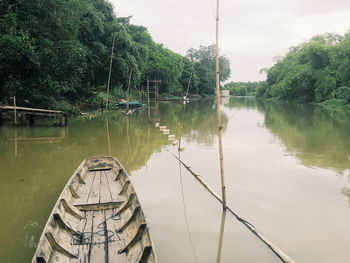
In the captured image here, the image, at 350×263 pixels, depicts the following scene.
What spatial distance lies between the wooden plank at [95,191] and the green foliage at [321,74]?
36.2m

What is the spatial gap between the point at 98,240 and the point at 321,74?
153 feet

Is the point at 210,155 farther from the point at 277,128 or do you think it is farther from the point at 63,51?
the point at 63,51

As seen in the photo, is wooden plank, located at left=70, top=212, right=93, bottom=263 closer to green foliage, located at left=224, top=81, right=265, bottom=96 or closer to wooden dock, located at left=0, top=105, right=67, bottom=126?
wooden dock, located at left=0, top=105, right=67, bottom=126

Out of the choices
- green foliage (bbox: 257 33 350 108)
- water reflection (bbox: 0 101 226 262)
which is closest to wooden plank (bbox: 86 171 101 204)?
water reflection (bbox: 0 101 226 262)

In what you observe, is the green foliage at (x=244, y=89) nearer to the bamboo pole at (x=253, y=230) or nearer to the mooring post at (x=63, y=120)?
the mooring post at (x=63, y=120)

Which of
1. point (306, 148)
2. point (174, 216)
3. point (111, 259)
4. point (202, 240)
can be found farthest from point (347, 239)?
point (306, 148)

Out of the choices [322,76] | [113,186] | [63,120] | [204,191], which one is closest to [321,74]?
[322,76]

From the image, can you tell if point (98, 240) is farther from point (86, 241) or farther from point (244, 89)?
point (244, 89)

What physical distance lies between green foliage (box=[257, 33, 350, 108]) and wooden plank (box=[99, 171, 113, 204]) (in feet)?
119

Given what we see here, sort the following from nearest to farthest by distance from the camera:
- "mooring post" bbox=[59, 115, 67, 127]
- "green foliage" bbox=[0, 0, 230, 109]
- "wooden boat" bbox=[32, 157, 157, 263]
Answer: "wooden boat" bbox=[32, 157, 157, 263], "green foliage" bbox=[0, 0, 230, 109], "mooring post" bbox=[59, 115, 67, 127]

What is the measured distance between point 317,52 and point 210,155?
40660mm

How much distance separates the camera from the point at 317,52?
46312mm

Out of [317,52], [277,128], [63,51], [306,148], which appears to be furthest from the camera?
[317,52]

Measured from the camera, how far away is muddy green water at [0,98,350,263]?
5078 mm
